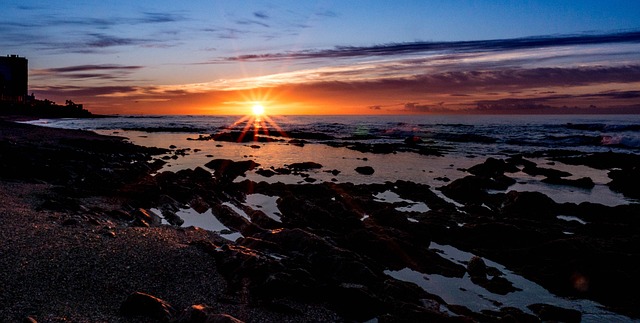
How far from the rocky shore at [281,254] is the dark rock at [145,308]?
0.02 metres

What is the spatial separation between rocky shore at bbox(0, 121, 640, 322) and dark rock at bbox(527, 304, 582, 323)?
3 centimetres

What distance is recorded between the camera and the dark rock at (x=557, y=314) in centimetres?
776

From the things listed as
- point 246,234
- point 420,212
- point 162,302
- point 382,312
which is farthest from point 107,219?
point 420,212

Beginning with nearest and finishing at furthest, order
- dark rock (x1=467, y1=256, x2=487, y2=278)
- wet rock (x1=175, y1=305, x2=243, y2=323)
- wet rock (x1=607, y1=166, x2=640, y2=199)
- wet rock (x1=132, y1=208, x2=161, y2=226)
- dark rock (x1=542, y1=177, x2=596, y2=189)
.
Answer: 1. wet rock (x1=175, y1=305, x2=243, y2=323)
2. dark rock (x1=467, y1=256, x2=487, y2=278)
3. wet rock (x1=132, y1=208, x2=161, y2=226)
4. wet rock (x1=607, y1=166, x2=640, y2=199)
5. dark rock (x1=542, y1=177, x2=596, y2=189)

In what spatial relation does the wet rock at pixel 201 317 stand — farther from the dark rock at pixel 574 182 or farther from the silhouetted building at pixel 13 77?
the silhouetted building at pixel 13 77

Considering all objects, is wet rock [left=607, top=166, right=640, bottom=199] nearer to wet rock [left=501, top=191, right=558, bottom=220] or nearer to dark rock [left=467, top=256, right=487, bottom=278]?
wet rock [left=501, top=191, right=558, bottom=220]

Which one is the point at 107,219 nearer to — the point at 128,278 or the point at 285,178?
the point at 128,278

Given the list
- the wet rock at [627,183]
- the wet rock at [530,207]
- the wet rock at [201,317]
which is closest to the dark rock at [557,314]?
the wet rock at [201,317]

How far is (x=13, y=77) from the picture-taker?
80.1m

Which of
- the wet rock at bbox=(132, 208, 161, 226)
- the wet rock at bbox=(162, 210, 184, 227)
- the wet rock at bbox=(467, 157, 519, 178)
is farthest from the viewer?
the wet rock at bbox=(467, 157, 519, 178)

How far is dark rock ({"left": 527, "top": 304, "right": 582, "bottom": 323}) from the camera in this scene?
305 inches

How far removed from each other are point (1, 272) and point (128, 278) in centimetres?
198

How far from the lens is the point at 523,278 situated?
9883 mm

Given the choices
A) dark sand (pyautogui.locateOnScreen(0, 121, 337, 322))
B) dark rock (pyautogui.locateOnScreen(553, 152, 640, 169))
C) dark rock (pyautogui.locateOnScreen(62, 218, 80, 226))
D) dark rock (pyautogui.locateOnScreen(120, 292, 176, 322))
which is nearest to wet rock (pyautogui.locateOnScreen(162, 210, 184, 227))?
dark sand (pyautogui.locateOnScreen(0, 121, 337, 322))
